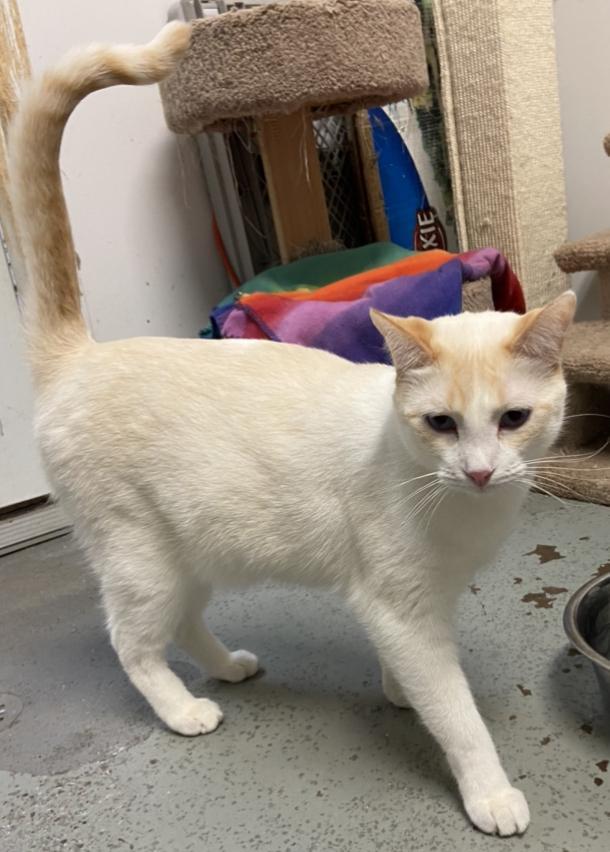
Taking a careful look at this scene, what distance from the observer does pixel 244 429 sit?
1011mm

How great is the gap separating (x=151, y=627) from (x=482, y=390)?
62cm

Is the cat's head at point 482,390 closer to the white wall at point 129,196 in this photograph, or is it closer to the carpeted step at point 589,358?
the carpeted step at point 589,358

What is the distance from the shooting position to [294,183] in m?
2.04

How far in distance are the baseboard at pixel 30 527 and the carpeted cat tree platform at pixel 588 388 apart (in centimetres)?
129

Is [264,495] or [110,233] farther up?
[110,233]

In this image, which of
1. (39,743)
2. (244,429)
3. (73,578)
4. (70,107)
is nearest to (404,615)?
(244,429)

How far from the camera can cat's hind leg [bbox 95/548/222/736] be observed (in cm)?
108

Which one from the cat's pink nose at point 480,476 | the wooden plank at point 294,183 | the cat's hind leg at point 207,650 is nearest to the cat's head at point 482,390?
the cat's pink nose at point 480,476

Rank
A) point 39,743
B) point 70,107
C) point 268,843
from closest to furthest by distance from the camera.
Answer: point 268,843
point 70,107
point 39,743

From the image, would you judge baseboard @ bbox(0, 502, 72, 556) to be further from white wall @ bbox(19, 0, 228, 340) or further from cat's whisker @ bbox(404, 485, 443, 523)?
cat's whisker @ bbox(404, 485, 443, 523)

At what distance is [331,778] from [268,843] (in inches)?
5.0

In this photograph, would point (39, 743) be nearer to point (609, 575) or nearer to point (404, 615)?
A: point (404, 615)

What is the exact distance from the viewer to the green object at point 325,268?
196 centimetres

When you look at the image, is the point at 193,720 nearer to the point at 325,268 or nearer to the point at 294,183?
the point at 325,268
